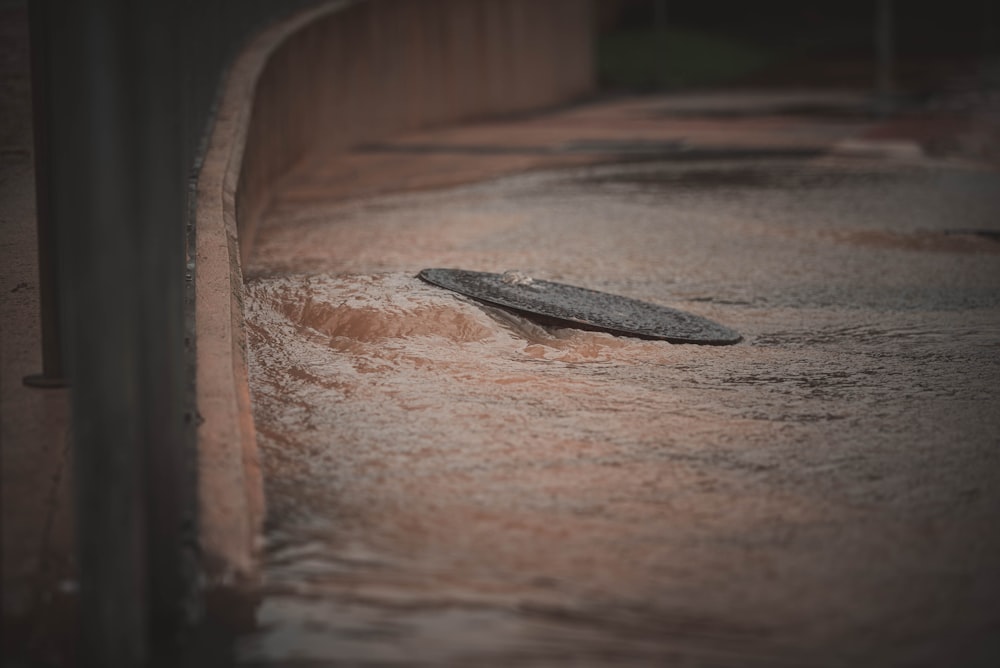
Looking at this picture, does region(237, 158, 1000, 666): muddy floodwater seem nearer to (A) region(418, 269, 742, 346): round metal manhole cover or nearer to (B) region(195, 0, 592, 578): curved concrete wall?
(A) region(418, 269, 742, 346): round metal manhole cover

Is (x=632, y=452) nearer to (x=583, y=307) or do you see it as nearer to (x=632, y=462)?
(x=632, y=462)

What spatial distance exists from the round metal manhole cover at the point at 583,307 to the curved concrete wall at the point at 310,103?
112cm

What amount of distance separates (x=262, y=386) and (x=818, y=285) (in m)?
3.40

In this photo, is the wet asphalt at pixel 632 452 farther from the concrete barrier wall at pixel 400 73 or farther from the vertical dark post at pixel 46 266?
the concrete barrier wall at pixel 400 73

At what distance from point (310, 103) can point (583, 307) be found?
22.7 feet

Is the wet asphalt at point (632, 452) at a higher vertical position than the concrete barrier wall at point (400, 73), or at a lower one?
lower

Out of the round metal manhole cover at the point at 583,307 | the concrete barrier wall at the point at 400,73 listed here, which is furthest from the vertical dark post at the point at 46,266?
the concrete barrier wall at the point at 400,73

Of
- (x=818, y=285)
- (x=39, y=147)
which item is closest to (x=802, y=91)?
(x=818, y=285)

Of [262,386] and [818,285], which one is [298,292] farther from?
[818,285]

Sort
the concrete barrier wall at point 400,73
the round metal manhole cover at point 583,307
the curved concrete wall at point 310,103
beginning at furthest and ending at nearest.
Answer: the concrete barrier wall at point 400,73 → the round metal manhole cover at point 583,307 → the curved concrete wall at point 310,103

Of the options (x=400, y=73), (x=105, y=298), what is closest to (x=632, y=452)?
(x=105, y=298)

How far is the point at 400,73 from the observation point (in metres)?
15.4

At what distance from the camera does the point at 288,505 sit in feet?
12.7

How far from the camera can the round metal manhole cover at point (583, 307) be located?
19.5ft
